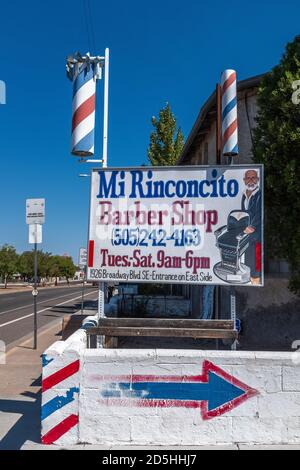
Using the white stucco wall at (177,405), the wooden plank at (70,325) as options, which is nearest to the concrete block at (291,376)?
the white stucco wall at (177,405)

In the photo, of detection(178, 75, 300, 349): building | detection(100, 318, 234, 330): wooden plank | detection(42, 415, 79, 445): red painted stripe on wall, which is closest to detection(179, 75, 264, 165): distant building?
detection(178, 75, 300, 349): building

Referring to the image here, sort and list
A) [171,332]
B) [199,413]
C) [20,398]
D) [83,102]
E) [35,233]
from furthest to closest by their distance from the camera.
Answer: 1. [35,233]
2. [20,398]
3. [83,102]
4. [171,332]
5. [199,413]

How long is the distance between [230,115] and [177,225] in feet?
5.27

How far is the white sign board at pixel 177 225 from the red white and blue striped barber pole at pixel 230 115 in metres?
0.49

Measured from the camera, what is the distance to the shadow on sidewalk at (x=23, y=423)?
15.1 ft

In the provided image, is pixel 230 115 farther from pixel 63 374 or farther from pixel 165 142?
pixel 165 142

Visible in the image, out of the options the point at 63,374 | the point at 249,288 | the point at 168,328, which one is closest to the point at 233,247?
the point at 168,328

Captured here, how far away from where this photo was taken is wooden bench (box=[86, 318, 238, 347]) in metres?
5.16

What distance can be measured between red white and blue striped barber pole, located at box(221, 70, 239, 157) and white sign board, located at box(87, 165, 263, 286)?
0.49m

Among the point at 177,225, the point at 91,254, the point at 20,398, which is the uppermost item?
the point at 177,225

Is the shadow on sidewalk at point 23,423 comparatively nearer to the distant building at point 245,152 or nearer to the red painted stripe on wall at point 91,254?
the red painted stripe on wall at point 91,254

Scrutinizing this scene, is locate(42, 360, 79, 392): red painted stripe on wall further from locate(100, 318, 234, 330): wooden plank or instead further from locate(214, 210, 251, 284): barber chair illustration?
locate(214, 210, 251, 284): barber chair illustration

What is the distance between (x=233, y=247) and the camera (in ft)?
17.3
